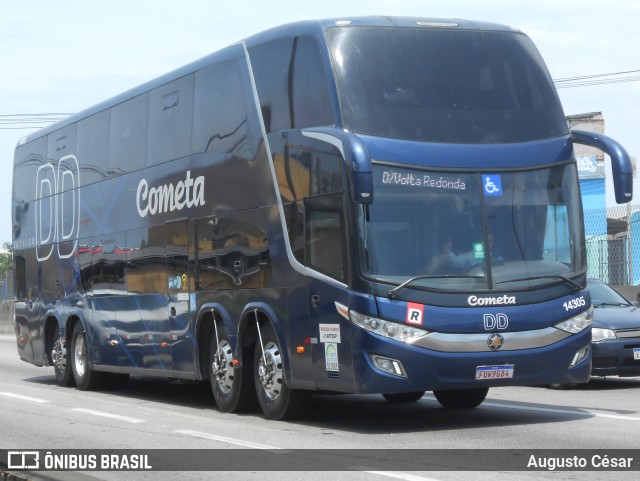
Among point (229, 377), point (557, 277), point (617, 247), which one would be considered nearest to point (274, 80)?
point (229, 377)

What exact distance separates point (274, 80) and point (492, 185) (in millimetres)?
2816

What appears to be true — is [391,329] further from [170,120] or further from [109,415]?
[170,120]

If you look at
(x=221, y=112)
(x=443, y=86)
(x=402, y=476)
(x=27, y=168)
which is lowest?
(x=402, y=476)

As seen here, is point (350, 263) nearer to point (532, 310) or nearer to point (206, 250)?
point (532, 310)

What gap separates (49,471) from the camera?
9484 mm

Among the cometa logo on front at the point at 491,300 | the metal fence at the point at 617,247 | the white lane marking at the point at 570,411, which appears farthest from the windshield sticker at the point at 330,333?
the metal fence at the point at 617,247

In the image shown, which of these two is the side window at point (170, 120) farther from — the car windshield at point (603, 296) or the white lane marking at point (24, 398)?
the car windshield at point (603, 296)

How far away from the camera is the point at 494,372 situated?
12.4m

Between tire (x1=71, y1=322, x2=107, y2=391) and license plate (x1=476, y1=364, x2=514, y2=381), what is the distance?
Result: 940 centimetres

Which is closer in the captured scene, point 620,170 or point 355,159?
point 355,159

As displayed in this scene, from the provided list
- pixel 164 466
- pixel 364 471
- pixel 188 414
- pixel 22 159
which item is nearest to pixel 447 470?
pixel 364 471

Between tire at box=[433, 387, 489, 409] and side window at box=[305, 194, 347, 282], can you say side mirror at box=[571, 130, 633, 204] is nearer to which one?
side window at box=[305, 194, 347, 282]

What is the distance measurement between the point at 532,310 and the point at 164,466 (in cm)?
420

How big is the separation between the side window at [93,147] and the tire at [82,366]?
2.59 m
